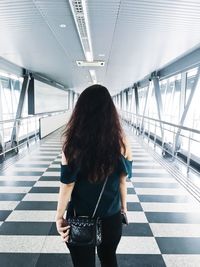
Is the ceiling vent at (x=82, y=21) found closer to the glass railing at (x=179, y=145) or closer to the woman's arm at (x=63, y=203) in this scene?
the glass railing at (x=179, y=145)

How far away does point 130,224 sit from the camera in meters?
2.75

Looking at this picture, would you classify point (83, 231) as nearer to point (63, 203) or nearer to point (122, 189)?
point (63, 203)

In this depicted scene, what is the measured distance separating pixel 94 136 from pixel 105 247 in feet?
1.73

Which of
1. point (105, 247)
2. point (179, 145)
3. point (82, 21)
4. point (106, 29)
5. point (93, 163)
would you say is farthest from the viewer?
point (179, 145)

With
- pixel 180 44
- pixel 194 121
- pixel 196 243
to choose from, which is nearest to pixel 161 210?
pixel 196 243

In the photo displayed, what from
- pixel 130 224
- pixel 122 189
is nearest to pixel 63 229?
pixel 122 189

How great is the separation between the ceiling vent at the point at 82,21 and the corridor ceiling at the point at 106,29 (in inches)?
2.4

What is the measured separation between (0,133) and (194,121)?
20.5 feet

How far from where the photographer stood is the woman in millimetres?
1141

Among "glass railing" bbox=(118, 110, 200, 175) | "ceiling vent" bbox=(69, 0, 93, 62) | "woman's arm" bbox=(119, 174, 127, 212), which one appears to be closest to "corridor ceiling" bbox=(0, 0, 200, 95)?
"ceiling vent" bbox=(69, 0, 93, 62)

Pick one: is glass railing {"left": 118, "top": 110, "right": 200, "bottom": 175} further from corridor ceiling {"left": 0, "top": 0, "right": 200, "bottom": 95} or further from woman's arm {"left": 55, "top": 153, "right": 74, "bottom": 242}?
woman's arm {"left": 55, "top": 153, "right": 74, "bottom": 242}

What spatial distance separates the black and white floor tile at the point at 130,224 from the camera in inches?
84.0

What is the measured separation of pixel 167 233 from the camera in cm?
257

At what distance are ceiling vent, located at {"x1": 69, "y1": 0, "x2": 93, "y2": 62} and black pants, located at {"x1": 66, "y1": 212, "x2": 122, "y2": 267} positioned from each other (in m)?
2.47
